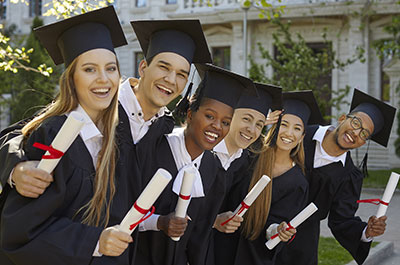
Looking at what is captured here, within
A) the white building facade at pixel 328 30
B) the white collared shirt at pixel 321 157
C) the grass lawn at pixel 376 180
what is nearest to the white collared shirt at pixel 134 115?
the white collared shirt at pixel 321 157

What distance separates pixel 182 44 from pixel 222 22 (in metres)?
19.5

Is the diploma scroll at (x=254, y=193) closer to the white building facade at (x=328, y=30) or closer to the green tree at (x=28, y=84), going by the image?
the white building facade at (x=328, y=30)

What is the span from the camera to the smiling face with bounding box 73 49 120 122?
289cm

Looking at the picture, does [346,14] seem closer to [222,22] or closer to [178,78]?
[222,22]

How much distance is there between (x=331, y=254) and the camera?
24.9 feet

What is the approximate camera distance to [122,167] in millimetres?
3045

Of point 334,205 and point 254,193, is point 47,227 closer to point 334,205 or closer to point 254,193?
point 254,193

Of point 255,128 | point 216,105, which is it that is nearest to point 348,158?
point 255,128

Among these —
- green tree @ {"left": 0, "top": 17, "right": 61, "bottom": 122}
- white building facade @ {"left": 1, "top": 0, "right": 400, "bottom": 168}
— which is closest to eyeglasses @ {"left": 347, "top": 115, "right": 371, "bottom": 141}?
white building facade @ {"left": 1, "top": 0, "right": 400, "bottom": 168}

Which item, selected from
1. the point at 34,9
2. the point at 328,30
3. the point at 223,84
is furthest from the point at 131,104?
the point at 34,9

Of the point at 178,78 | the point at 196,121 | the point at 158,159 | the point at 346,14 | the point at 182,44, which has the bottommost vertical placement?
the point at 158,159

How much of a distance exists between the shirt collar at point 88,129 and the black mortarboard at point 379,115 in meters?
3.21

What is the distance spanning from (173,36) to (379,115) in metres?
2.62

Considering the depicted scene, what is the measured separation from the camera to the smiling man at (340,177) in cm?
507
